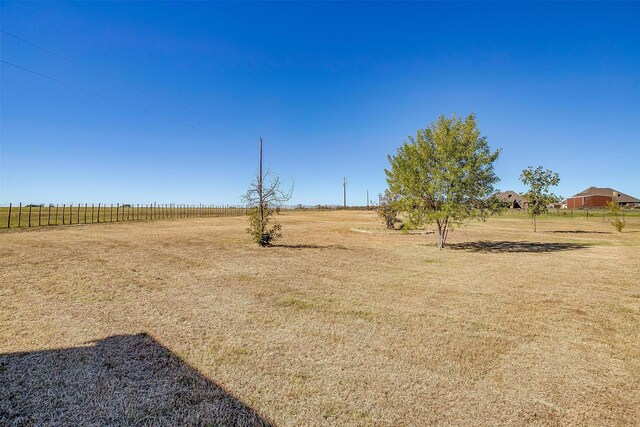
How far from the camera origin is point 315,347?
544 cm

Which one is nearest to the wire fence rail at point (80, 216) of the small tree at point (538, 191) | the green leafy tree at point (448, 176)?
the green leafy tree at point (448, 176)

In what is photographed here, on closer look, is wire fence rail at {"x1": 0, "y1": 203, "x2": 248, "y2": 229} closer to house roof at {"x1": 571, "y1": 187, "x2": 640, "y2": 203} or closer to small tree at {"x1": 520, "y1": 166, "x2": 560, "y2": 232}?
small tree at {"x1": 520, "y1": 166, "x2": 560, "y2": 232}

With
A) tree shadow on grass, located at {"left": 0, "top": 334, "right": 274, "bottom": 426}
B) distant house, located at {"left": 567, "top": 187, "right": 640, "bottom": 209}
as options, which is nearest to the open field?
tree shadow on grass, located at {"left": 0, "top": 334, "right": 274, "bottom": 426}

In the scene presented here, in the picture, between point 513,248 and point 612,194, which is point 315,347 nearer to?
point 513,248

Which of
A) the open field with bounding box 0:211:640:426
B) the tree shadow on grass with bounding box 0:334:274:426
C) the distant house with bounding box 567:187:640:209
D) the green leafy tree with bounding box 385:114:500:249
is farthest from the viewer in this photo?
the distant house with bounding box 567:187:640:209

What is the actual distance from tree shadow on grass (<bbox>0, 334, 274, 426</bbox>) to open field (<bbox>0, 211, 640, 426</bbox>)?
21 mm

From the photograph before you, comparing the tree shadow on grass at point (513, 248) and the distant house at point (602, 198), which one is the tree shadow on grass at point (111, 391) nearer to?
the tree shadow on grass at point (513, 248)

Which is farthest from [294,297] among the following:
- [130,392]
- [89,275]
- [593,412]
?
[89,275]

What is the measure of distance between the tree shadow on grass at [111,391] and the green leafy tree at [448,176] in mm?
15288

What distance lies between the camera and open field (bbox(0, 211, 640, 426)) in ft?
12.5

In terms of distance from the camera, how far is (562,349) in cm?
547

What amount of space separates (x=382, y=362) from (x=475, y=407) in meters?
1.41

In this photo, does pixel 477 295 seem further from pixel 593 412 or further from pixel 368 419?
pixel 368 419

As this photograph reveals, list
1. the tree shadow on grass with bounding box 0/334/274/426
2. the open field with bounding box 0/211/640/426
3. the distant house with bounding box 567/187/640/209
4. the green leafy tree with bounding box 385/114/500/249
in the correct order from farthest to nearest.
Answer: the distant house with bounding box 567/187/640/209
the green leafy tree with bounding box 385/114/500/249
the open field with bounding box 0/211/640/426
the tree shadow on grass with bounding box 0/334/274/426
